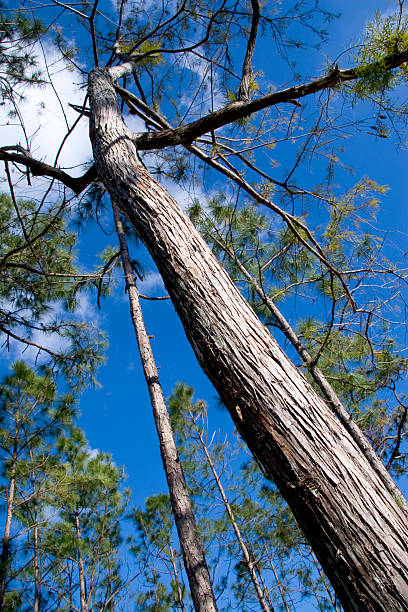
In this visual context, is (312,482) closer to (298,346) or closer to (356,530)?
(356,530)

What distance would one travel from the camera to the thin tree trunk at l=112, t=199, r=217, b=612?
85.4 inches

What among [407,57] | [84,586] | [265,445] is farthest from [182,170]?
[84,586]

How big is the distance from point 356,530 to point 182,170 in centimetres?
370

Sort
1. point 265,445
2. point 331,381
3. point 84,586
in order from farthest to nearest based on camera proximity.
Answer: point 84,586 → point 331,381 → point 265,445

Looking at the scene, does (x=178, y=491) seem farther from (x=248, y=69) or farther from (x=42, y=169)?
(x=248, y=69)

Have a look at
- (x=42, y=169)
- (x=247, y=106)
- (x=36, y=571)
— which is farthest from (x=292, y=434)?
(x=36, y=571)

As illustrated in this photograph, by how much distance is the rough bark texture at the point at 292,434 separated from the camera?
0.89m

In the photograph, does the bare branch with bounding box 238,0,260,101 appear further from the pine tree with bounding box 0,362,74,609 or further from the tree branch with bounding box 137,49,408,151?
the pine tree with bounding box 0,362,74,609

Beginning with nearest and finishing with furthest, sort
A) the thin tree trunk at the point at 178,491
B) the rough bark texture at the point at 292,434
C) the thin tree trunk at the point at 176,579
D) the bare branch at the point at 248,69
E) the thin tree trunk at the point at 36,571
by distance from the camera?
1. the rough bark texture at the point at 292,434
2. the thin tree trunk at the point at 178,491
3. the bare branch at the point at 248,69
4. the thin tree trunk at the point at 36,571
5. the thin tree trunk at the point at 176,579

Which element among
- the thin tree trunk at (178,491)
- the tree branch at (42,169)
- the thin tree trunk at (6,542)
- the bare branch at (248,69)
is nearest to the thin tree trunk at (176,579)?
the thin tree trunk at (6,542)

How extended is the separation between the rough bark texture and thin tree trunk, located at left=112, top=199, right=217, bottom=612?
879mm

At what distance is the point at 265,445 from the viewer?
109 cm

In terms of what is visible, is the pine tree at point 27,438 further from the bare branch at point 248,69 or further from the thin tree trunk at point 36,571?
the bare branch at point 248,69

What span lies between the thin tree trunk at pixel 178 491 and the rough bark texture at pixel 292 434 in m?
0.88
